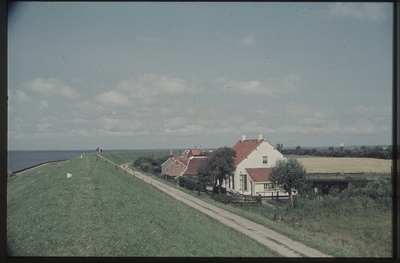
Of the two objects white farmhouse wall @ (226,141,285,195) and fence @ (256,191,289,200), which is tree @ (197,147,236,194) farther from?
fence @ (256,191,289,200)

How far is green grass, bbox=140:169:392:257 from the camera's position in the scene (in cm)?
1058

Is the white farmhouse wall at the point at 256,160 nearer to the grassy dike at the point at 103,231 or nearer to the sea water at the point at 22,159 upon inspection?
the grassy dike at the point at 103,231

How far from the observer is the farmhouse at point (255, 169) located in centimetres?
2417

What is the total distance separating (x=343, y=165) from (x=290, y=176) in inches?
492

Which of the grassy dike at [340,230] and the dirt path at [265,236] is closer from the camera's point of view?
the dirt path at [265,236]

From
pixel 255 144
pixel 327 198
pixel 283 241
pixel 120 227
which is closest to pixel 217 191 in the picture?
pixel 255 144

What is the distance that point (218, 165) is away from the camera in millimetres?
24953

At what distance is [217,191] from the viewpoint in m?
26.5

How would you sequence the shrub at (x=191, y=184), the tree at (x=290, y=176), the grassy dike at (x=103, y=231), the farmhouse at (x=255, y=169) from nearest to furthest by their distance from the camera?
the grassy dike at (x=103, y=231), the tree at (x=290, y=176), the farmhouse at (x=255, y=169), the shrub at (x=191, y=184)

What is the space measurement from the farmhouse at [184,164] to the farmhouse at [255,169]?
22.9 feet

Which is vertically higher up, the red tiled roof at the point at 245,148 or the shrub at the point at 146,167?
the red tiled roof at the point at 245,148

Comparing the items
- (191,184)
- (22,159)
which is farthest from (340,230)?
(22,159)

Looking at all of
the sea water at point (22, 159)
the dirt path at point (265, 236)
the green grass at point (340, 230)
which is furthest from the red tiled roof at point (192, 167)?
the sea water at point (22, 159)

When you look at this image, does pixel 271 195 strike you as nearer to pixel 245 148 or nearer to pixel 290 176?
pixel 290 176
